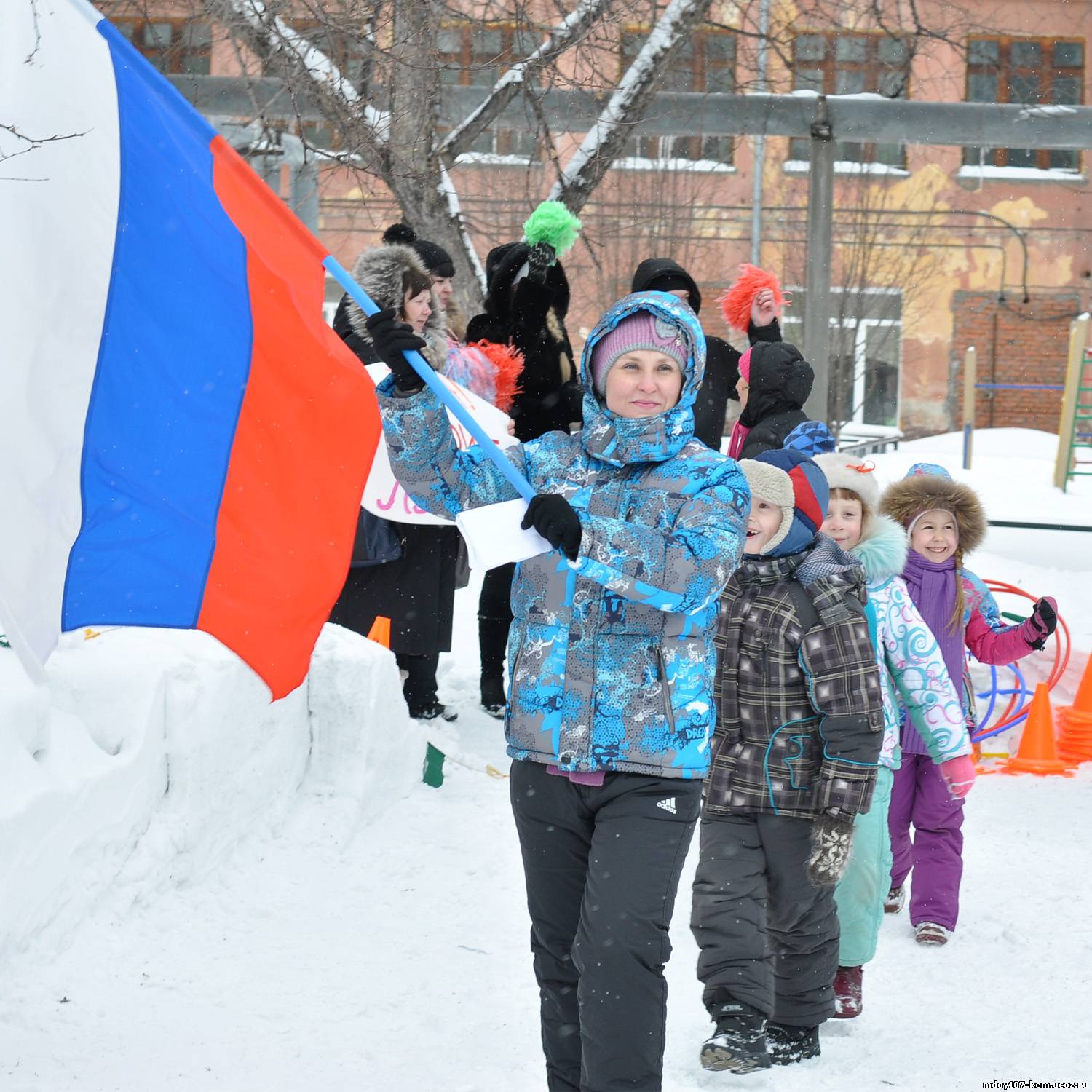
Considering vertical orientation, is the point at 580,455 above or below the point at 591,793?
above

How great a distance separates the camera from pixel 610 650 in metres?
3.12

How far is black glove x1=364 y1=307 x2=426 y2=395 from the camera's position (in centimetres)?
315

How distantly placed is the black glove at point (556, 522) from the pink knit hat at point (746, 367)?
3.85m

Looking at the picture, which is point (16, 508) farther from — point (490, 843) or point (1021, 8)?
point (1021, 8)

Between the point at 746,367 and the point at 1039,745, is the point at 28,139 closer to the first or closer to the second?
the point at 746,367

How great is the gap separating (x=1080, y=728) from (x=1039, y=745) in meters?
0.33

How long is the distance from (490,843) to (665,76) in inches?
249

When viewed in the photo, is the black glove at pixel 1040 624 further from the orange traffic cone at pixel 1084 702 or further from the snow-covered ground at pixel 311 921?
the orange traffic cone at pixel 1084 702

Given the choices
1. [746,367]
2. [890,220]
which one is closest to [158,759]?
[746,367]

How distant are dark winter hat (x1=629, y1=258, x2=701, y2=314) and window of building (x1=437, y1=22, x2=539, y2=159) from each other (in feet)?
5.66

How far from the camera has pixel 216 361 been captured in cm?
321

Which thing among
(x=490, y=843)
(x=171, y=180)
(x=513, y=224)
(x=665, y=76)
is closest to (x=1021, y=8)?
(x=513, y=224)

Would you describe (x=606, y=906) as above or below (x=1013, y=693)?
above

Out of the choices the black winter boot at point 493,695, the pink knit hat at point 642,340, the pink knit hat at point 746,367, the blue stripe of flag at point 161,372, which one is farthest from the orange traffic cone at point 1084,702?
the blue stripe of flag at point 161,372
